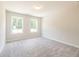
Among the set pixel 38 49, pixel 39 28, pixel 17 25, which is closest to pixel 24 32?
pixel 17 25

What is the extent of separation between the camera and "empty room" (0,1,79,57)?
197 centimetres

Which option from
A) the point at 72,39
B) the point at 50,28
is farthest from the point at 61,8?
the point at 72,39

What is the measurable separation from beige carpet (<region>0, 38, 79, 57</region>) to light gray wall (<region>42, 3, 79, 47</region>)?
4.6 inches

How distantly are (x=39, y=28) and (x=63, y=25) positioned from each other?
0.48 meters

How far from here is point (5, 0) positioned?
1.96 meters

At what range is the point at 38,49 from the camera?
2.03m

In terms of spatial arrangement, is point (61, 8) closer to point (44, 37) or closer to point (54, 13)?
point (54, 13)

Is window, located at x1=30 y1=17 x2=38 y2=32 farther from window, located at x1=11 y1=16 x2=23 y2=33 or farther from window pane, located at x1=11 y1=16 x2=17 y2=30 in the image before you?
window pane, located at x1=11 y1=16 x2=17 y2=30

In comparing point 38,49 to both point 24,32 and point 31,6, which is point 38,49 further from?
point 31,6

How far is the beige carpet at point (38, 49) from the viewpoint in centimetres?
199

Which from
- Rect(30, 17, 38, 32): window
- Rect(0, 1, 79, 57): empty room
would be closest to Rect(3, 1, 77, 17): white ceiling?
Rect(0, 1, 79, 57): empty room

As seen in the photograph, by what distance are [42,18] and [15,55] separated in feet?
2.93

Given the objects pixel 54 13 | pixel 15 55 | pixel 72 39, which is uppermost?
pixel 54 13

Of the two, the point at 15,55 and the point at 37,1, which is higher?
the point at 37,1
